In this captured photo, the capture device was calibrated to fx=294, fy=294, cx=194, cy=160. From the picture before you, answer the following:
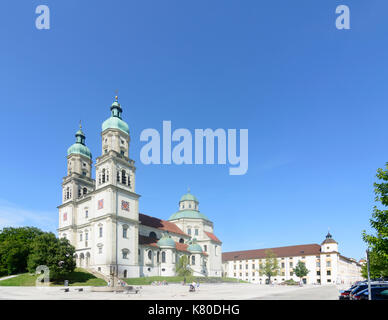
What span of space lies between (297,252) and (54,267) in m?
81.9

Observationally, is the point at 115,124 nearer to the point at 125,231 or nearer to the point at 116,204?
the point at 116,204

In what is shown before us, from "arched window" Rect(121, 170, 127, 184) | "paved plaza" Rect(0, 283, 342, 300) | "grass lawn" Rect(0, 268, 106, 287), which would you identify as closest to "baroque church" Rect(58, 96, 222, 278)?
"arched window" Rect(121, 170, 127, 184)

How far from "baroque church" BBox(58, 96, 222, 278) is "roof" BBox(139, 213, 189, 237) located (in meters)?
0.31

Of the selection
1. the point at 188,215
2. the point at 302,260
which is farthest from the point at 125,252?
the point at 302,260

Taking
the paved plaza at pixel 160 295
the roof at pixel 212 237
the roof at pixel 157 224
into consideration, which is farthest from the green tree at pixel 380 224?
the roof at pixel 212 237

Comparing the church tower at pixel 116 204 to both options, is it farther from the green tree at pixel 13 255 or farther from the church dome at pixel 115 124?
the green tree at pixel 13 255

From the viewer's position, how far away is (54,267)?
139 feet

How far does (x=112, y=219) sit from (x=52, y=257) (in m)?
12.9

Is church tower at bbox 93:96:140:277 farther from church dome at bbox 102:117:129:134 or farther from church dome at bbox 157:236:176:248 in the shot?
church dome at bbox 157:236:176:248

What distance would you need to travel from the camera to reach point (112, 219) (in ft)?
177
